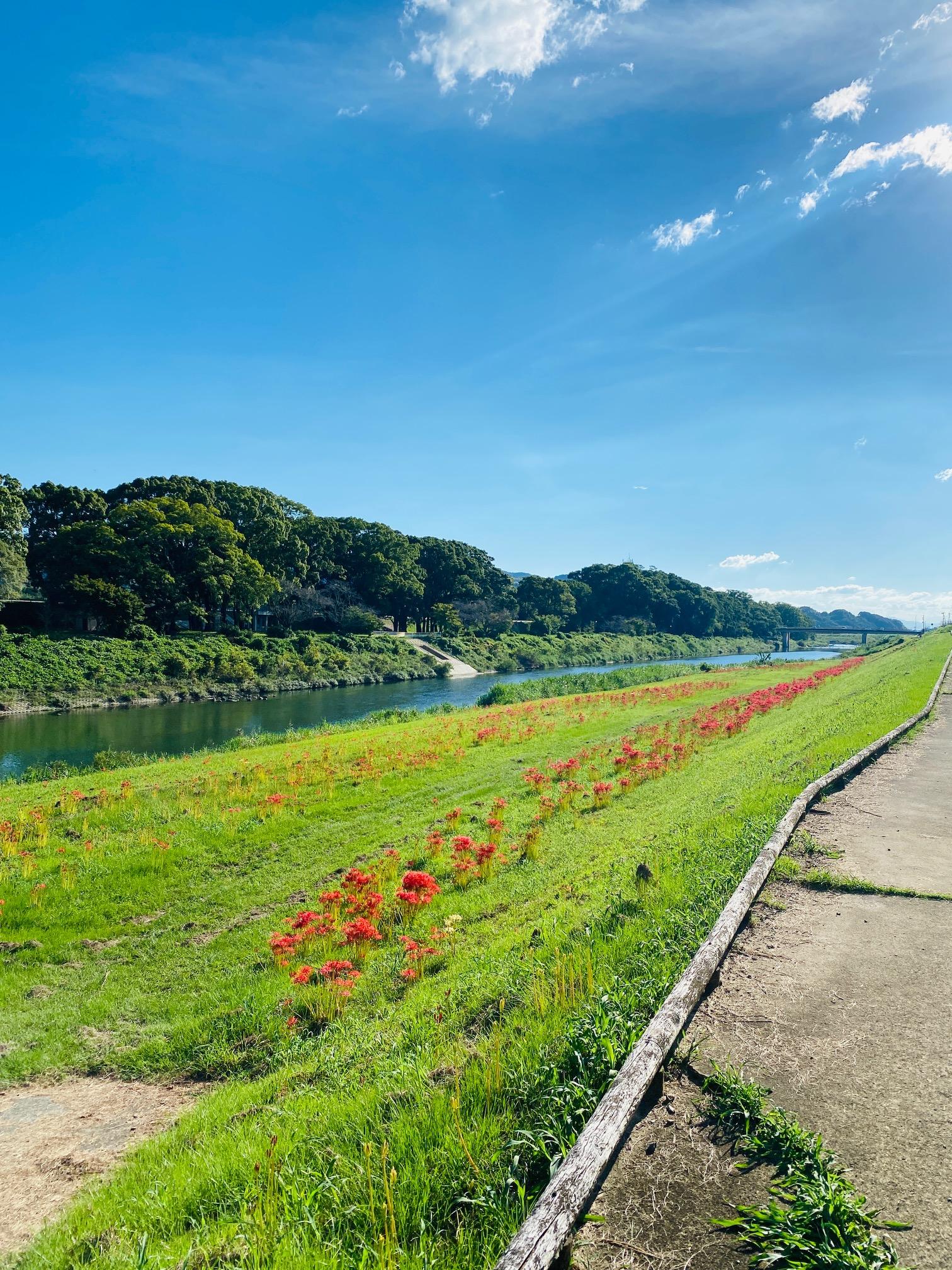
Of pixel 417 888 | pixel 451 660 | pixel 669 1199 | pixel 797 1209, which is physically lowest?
pixel 417 888

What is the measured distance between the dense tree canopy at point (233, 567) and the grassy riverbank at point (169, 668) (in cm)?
456

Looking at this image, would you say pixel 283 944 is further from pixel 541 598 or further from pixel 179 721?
pixel 541 598

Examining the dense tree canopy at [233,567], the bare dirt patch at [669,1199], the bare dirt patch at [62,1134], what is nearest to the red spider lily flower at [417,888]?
the bare dirt patch at [62,1134]

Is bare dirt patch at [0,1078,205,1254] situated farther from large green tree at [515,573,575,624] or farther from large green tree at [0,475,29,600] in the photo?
large green tree at [515,573,575,624]

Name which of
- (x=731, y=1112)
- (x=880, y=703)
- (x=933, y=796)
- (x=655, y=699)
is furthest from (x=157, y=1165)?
(x=655, y=699)

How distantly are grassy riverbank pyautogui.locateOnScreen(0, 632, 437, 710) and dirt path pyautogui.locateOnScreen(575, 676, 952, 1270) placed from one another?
44272mm

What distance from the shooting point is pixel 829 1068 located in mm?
3975

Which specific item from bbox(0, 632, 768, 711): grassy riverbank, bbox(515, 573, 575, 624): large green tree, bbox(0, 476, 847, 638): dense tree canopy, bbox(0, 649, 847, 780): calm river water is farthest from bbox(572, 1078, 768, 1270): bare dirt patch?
bbox(515, 573, 575, 624): large green tree

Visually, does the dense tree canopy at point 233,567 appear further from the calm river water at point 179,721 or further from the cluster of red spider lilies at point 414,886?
the cluster of red spider lilies at point 414,886

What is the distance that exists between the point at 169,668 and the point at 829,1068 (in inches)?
1984

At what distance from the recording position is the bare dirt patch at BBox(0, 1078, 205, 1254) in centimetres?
450

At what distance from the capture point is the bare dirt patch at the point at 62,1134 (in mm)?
4500

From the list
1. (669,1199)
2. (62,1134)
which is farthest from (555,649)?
(669,1199)

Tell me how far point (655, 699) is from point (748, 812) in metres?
24.1
